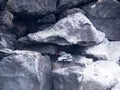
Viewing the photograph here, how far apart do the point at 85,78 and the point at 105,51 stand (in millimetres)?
804

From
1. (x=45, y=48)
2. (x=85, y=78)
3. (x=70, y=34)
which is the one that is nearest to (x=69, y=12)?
(x=70, y=34)

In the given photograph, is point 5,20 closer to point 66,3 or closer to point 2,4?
point 2,4

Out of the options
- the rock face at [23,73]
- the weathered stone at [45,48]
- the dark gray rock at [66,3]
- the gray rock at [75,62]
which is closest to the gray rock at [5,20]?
the weathered stone at [45,48]

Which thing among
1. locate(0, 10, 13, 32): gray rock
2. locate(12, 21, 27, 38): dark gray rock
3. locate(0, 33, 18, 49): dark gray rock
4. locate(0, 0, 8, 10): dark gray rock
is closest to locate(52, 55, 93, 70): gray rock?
locate(0, 33, 18, 49): dark gray rock

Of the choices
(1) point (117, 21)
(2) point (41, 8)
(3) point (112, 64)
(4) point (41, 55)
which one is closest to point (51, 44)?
(4) point (41, 55)

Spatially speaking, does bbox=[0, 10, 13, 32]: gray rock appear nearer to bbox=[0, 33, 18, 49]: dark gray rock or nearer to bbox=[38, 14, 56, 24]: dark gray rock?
bbox=[0, 33, 18, 49]: dark gray rock

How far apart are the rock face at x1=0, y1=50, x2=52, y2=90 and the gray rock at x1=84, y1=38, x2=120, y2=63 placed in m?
0.80

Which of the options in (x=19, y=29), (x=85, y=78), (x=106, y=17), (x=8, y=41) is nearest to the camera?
(x=85, y=78)

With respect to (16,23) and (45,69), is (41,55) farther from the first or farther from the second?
(16,23)

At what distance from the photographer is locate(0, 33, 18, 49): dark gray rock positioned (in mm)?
4432

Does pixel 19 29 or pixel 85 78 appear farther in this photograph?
pixel 19 29

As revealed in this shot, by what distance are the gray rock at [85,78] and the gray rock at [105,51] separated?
0.31 meters

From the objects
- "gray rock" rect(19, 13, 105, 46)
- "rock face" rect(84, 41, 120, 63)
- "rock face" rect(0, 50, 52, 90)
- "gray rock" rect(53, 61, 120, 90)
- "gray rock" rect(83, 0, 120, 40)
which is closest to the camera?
"gray rock" rect(53, 61, 120, 90)

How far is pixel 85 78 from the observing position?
3.93m
